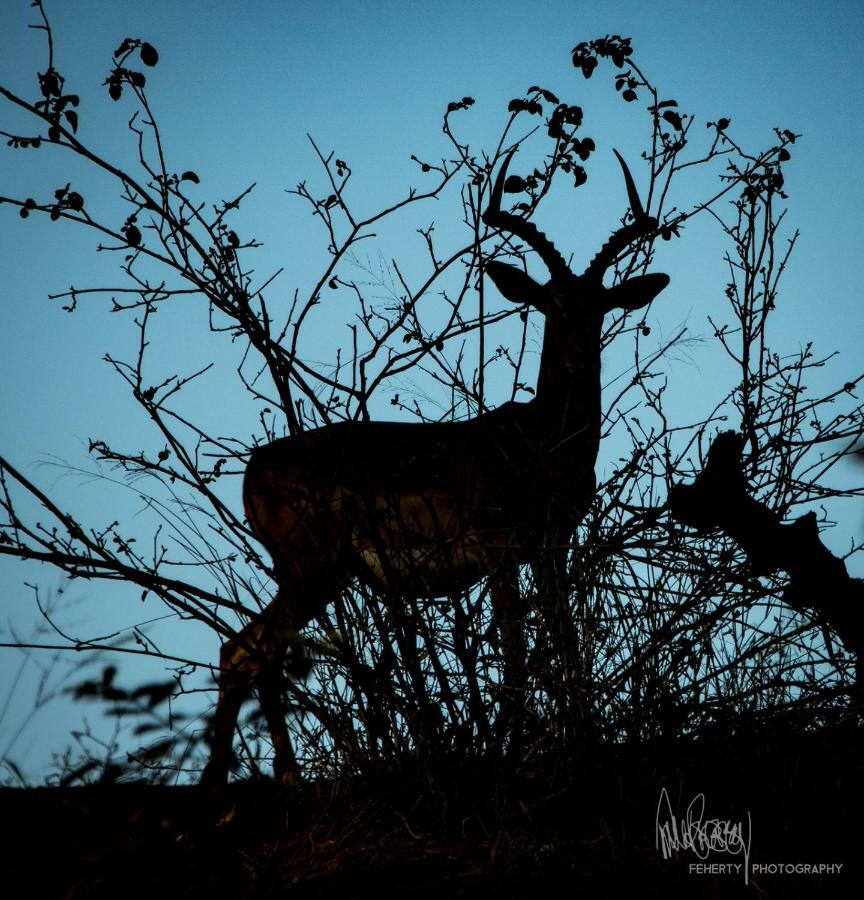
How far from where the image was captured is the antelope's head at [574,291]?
640 cm

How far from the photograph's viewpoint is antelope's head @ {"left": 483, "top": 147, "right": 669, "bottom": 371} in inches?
252

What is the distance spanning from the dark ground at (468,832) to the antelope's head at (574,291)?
10.8ft

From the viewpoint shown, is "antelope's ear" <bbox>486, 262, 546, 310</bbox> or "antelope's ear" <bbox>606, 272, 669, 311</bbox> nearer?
"antelope's ear" <bbox>606, 272, 669, 311</bbox>

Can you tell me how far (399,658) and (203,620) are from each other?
27.0 inches

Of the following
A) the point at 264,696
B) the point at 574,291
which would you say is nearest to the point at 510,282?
the point at 574,291

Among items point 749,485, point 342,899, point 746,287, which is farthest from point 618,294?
point 342,899

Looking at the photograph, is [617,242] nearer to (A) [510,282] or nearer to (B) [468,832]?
(A) [510,282]

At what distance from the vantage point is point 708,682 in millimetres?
3184

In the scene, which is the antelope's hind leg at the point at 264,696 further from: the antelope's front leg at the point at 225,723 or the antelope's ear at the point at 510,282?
the antelope's ear at the point at 510,282

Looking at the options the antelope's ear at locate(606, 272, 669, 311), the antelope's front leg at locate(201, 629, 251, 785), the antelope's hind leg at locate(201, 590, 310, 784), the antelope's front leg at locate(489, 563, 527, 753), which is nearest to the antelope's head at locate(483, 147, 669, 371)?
the antelope's ear at locate(606, 272, 669, 311)

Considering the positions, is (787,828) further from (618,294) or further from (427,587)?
(618,294)

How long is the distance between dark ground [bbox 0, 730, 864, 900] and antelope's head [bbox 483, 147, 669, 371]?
3.29 metres

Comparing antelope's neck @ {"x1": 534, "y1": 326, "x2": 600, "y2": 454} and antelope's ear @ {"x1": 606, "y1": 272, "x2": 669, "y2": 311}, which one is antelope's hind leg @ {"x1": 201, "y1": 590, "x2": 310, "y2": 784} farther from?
antelope's ear @ {"x1": 606, "y1": 272, "x2": 669, "y2": 311}

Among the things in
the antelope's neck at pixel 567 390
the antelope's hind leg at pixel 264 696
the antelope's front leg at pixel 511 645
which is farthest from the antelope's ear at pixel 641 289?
the antelope's hind leg at pixel 264 696
